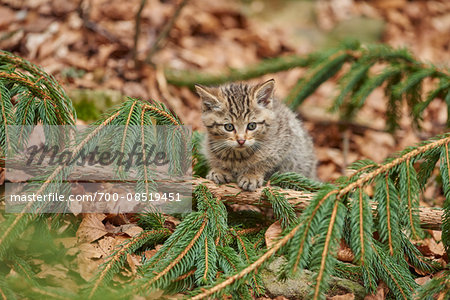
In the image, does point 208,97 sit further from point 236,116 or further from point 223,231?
point 223,231

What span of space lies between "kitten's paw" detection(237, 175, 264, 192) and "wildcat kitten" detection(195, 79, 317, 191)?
14 centimetres

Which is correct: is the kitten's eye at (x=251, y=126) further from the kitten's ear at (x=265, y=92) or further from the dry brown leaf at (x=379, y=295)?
the dry brown leaf at (x=379, y=295)

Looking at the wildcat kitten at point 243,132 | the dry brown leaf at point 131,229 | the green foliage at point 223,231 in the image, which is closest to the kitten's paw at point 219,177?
the wildcat kitten at point 243,132

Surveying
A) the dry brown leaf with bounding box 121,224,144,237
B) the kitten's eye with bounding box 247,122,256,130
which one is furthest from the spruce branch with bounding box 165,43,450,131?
the dry brown leaf with bounding box 121,224,144,237

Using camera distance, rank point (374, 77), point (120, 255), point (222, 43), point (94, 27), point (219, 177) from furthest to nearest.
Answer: point (222, 43), point (94, 27), point (374, 77), point (219, 177), point (120, 255)

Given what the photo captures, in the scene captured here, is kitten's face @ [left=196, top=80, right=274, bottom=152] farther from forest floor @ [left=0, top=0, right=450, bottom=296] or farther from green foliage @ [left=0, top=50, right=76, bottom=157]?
green foliage @ [left=0, top=50, right=76, bottom=157]

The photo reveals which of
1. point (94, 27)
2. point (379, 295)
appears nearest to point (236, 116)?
point (379, 295)

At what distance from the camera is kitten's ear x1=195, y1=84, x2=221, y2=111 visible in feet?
11.0

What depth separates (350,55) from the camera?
4.38 m

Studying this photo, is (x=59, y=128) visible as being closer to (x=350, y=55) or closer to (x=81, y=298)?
(x=81, y=298)

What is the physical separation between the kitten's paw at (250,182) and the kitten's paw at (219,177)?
131 millimetres

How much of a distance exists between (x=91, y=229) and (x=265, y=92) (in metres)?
1.87

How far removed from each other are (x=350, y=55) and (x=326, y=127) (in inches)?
75.6

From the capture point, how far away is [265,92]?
3514 millimetres
